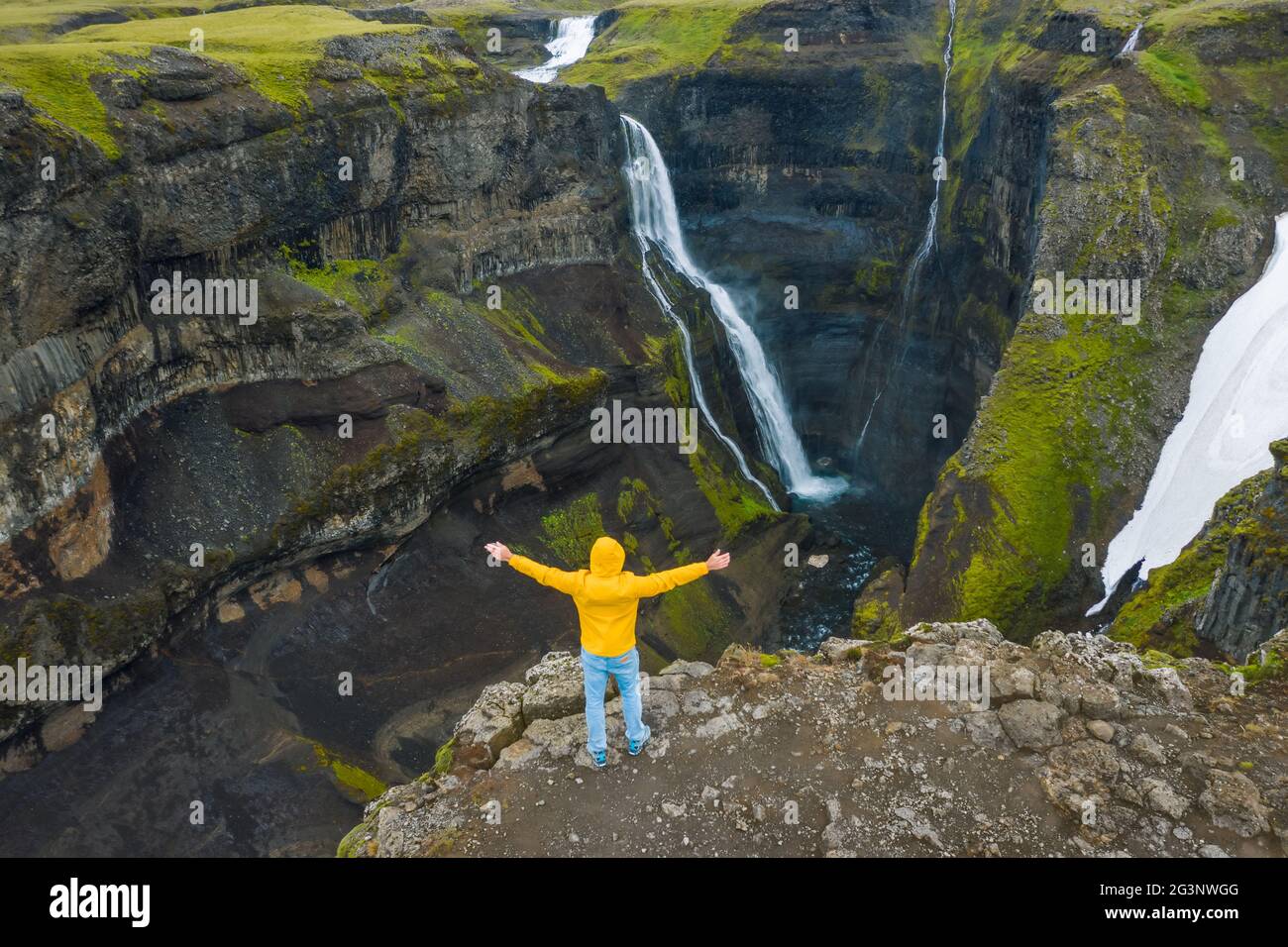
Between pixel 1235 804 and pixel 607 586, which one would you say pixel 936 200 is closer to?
pixel 1235 804

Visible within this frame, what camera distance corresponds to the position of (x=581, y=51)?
56.7 metres

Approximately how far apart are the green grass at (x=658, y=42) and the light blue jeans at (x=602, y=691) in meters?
42.2

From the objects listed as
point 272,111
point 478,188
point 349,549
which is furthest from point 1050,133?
point 349,549

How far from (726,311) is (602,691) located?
113ft

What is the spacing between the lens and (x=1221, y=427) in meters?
25.9

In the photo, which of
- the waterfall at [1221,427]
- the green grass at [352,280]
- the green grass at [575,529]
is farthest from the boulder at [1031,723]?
the green grass at [352,280]

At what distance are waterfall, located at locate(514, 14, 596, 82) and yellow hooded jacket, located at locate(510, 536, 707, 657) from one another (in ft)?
162

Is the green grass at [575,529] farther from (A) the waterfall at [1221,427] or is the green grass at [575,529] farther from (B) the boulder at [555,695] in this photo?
(A) the waterfall at [1221,427]

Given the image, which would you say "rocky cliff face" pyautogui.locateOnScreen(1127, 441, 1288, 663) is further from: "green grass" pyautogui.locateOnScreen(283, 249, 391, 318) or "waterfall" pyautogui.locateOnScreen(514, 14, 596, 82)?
"waterfall" pyautogui.locateOnScreen(514, 14, 596, 82)

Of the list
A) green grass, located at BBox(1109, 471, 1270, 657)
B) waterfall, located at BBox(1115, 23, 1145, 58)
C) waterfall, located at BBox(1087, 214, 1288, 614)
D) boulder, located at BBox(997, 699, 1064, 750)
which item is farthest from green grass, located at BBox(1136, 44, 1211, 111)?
boulder, located at BBox(997, 699, 1064, 750)

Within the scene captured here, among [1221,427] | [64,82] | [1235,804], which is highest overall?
[64,82]

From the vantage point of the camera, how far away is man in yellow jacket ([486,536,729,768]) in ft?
33.8

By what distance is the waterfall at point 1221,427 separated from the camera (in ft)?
79.4

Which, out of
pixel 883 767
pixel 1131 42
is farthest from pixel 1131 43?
pixel 883 767
